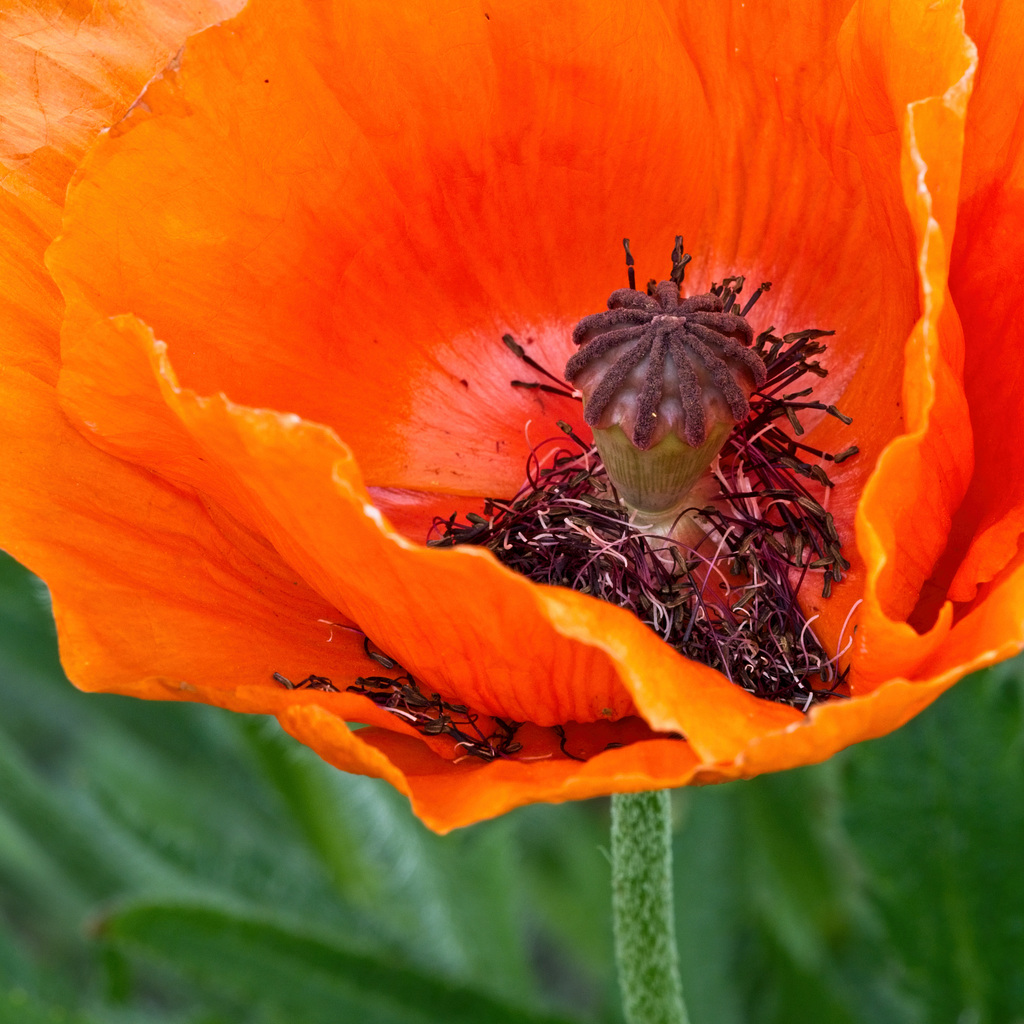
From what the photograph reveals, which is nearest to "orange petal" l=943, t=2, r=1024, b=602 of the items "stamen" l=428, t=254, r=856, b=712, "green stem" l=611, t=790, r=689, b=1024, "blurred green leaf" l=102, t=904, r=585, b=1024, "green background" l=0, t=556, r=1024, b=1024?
"stamen" l=428, t=254, r=856, b=712

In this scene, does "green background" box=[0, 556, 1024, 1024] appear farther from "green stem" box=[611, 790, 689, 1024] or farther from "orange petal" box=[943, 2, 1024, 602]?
"orange petal" box=[943, 2, 1024, 602]

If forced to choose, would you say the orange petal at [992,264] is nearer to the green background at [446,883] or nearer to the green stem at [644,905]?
the green stem at [644,905]

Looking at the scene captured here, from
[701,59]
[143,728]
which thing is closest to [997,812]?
[701,59]

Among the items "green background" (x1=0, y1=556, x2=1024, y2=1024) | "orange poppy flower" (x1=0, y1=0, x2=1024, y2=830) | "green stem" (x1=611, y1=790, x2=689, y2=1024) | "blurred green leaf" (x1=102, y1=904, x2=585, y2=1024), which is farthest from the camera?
"green background" (x1=0, y1=556, x2=1024, y2=1024)

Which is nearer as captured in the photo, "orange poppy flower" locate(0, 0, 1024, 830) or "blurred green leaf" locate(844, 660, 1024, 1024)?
"orange poppy flower" locate(0, 0, 1024, 830)

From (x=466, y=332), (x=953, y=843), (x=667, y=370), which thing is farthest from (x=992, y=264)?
(x=953, y=843)

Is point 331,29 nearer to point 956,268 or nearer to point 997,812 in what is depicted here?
point 956,268
